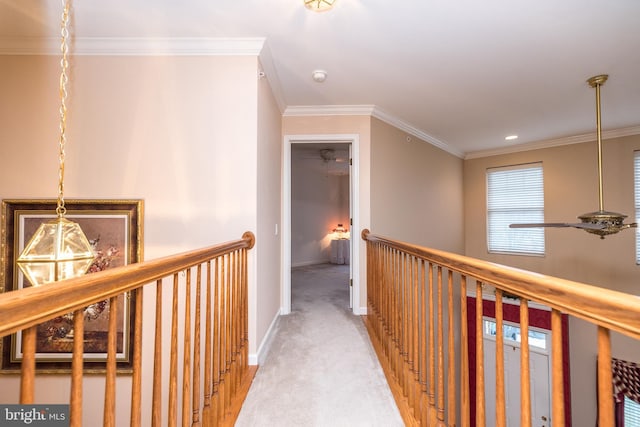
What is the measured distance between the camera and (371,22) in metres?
1.91

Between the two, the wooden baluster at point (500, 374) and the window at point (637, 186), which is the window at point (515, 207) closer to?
the window at point (637, 186)

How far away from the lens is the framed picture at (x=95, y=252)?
206cm

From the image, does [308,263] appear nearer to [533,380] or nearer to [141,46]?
[533,380]

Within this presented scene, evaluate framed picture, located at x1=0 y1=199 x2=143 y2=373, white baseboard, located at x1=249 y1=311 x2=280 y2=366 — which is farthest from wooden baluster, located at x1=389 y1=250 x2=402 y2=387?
framed picture, located at x1=0 y1=199 x2=143 y2=373

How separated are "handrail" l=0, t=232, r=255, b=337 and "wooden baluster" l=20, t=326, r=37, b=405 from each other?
21mm

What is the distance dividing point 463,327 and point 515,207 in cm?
494

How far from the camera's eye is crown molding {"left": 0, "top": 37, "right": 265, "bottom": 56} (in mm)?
2096

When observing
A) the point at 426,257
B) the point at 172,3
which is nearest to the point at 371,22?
the point at 172,3

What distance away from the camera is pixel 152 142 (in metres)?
2.12

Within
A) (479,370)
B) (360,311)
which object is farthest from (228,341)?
(360,311)

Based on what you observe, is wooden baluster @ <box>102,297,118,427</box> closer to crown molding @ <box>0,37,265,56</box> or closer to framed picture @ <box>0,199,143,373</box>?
framed picture @ <box>0,199,143,373</box>

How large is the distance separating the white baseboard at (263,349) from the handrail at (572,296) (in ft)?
5.71

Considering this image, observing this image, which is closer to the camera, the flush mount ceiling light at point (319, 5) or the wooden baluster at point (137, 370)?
the wooden baluster at point (137, 370)

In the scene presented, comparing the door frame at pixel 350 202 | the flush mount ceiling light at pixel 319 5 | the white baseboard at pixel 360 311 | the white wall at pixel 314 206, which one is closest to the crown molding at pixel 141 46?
the flush mount ceiling light at pixel 319 5
